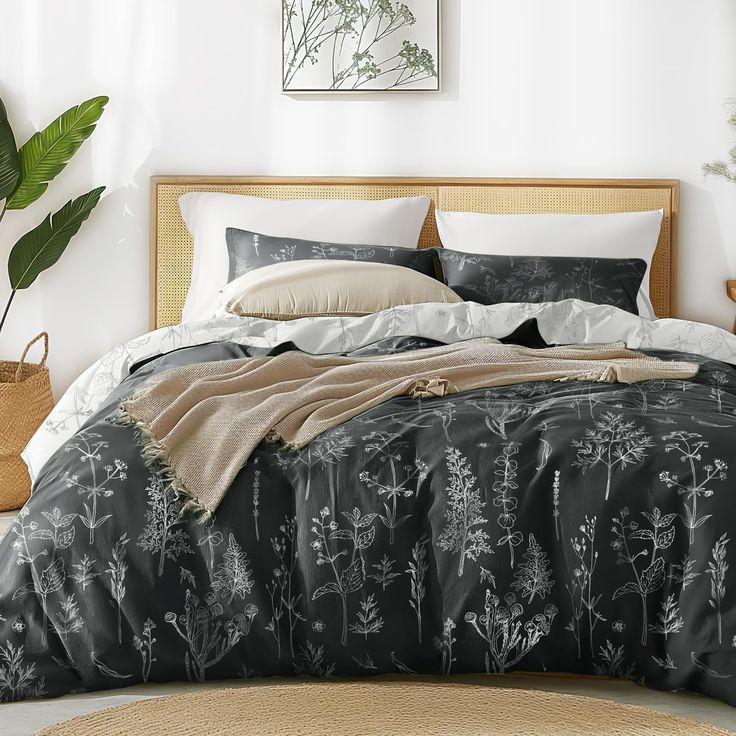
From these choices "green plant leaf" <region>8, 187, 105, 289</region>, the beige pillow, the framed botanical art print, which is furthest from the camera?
the framed botanical art print

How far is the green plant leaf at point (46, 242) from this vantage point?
3961 mm

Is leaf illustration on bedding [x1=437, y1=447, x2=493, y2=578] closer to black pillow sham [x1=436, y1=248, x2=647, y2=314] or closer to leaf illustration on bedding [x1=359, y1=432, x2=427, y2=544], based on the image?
leaf illustration on bedding [x1=359, y1=432, x2=427, y2=544]

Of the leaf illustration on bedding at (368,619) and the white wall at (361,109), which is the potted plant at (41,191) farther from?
the leaf illustration on bedding at (368,619)

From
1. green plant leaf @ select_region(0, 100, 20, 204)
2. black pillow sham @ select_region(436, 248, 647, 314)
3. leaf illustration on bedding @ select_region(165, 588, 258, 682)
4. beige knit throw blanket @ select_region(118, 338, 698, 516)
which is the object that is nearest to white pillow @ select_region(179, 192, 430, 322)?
black pillow sham @ select_region(436, 248, 647, 314)

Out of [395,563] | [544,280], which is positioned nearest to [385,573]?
[395,563]

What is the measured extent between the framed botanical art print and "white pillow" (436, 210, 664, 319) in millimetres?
661

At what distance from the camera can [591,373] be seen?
2387mm

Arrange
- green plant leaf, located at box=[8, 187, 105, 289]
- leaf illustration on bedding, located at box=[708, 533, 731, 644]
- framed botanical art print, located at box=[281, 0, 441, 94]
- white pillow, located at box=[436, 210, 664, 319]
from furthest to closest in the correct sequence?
framed botanical art print, located at box=[281, 0, 441, 94]
green plant leaf, located at box=[8, 187, 105, 289]
white pillow, located at box=[436, 210, 664, 319]
leaf illustration on bedding, located at box=[708, 533, 731, 644]

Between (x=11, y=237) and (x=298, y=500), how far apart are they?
2851 millimetres

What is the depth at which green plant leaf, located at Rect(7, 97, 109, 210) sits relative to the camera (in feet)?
13.1

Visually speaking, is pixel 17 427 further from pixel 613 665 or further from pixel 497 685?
pixel 613 665

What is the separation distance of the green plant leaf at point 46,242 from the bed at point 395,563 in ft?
7.18

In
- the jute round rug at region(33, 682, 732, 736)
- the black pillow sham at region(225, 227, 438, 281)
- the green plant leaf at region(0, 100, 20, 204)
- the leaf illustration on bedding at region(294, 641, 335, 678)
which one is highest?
the green plant leaf at region(0, 100, 20, 204)

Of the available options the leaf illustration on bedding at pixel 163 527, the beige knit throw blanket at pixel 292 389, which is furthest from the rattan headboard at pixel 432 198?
the leaf illustration on bedding at pixel 163 527
